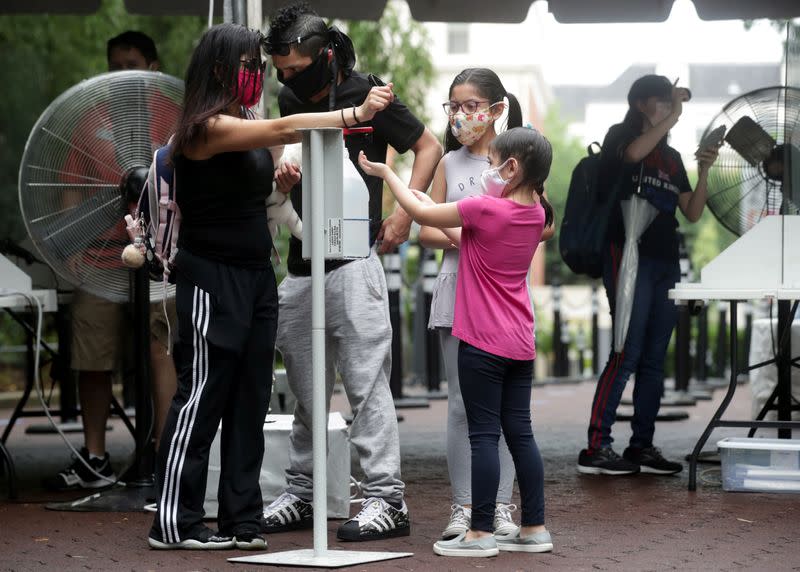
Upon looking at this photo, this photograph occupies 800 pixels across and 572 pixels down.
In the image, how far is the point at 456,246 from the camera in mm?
5270

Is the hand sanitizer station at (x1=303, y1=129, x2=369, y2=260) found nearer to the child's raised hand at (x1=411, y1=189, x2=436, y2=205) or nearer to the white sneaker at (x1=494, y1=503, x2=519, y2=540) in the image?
the child's raised hand at (x1=411, y1=189, x2=436, y2=205)

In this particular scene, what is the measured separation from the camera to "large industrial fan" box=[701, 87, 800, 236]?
24.1 feet

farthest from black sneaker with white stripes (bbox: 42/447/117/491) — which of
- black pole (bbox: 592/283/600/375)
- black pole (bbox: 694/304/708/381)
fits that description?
black pole (bbox: 592/283/600/375)

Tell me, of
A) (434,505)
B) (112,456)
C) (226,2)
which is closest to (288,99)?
(226,2)

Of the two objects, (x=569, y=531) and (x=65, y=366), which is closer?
(x=569, y=531)

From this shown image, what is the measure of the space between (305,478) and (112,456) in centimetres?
333

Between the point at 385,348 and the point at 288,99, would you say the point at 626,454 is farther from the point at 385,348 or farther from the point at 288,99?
the point at 288,99

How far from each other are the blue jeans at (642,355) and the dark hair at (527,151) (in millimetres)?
2436

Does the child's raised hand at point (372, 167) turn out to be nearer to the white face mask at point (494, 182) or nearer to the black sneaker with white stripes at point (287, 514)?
the white face mask at point (494, 182)

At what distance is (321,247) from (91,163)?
Result: 5.86 feet

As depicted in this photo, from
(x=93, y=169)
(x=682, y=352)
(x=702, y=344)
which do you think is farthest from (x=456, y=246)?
(x=702, y=344)

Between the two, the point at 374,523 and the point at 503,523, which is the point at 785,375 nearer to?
the point at 503,523

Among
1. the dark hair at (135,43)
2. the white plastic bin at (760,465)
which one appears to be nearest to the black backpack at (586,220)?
the white plastic bin at (760,465)

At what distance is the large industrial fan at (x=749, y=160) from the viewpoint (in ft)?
24.1
